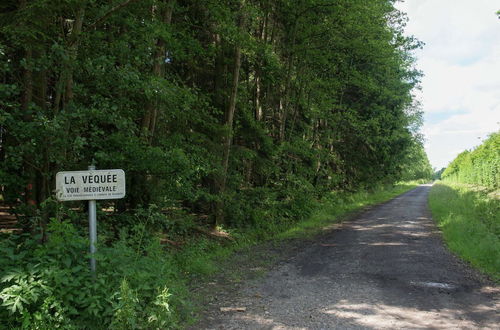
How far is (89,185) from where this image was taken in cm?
457

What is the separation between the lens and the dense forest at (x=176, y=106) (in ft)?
17.6

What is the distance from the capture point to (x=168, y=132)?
32.1ft

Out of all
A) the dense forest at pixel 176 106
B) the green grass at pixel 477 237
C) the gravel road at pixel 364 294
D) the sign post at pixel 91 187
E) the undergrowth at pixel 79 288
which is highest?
the dense forest at pixel 176 106

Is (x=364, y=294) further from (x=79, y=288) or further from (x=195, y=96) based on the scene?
(x=195, y=96)

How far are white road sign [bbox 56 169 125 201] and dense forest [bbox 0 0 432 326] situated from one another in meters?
0.40

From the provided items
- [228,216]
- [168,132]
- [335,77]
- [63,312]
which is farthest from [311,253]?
[335,77]

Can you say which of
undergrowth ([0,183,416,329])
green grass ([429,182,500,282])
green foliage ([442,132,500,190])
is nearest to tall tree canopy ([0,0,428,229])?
undergrowth ([0,183,416,329])

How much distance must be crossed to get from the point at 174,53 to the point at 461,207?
1516 cm

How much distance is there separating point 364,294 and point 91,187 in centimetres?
432

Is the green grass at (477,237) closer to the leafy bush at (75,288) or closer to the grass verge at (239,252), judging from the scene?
the grass verge at (239,252)

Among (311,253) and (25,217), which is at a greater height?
(25,217)

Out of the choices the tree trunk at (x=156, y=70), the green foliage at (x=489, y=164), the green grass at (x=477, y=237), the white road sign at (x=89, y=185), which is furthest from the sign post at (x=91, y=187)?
the green foliage at (x=489, y=164)

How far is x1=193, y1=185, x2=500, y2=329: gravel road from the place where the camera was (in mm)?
4977

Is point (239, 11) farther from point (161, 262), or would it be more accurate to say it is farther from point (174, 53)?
point (161, 262)
